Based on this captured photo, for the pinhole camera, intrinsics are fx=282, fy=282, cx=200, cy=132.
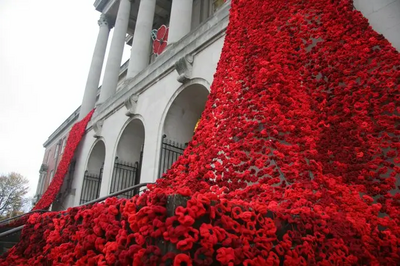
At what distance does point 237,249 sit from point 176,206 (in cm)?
45

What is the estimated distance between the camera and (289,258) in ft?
6.27

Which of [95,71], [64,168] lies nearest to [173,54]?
[64,168]

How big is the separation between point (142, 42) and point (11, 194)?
4238 cm

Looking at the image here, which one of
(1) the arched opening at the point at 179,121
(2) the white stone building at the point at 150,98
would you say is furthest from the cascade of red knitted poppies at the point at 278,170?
(1) the arched opening at the point at 179,121

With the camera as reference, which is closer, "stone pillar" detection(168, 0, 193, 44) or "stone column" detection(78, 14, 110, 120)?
"stone pillar" detection(168, 0, 193, 44)

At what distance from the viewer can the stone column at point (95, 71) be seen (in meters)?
17.6

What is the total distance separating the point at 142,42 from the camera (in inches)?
542

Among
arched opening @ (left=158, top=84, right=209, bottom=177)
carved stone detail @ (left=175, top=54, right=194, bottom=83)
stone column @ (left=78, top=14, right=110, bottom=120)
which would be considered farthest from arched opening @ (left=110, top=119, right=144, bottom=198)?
stone column @ (left=78, top=14, right=110, bottom=120)

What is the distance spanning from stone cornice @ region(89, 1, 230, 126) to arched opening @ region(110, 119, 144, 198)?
1.36 meters

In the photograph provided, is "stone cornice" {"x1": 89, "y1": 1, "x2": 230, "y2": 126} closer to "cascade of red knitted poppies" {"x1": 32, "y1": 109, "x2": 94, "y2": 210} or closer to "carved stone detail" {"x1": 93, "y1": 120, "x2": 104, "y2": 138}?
"carved stone detail" {"x1": 93, "y1": 120, "x2": 104, "y2": 138}

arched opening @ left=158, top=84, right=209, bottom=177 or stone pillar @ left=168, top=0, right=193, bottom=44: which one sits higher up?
stone pillar @ left=168, top=0, right=193, bottom=44

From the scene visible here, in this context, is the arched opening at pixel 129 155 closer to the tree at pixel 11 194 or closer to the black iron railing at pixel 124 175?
the black iron railing at pixel 124 175

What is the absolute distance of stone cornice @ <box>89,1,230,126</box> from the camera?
26.2ft

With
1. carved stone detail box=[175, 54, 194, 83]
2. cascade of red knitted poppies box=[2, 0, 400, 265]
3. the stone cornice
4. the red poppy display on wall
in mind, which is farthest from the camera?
the red poppy display on wall
